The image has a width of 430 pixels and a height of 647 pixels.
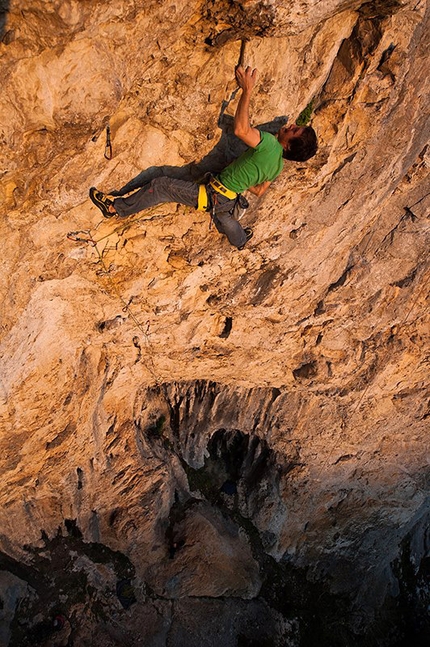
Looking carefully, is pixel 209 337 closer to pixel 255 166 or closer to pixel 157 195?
pixel 157 195

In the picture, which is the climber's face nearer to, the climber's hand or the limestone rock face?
the limestone rock face

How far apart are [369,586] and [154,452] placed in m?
8.73

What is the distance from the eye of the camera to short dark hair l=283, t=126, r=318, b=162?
13.7 feet

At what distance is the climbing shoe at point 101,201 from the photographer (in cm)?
452

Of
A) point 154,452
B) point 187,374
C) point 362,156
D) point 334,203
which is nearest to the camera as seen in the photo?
point 362,156

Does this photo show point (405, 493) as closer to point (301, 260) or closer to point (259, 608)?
point (259, 608)

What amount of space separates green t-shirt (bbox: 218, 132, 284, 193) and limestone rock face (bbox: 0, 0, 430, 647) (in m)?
0.45

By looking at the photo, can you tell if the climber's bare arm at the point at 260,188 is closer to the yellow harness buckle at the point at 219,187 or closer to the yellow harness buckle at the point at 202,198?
the yellow harness buckle at the point at 219,187

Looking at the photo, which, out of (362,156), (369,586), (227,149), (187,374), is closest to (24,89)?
(227,149)

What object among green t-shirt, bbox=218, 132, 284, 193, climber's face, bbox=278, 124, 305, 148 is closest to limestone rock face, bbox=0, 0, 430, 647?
climber's face, bbox=278, 124, 305, 148

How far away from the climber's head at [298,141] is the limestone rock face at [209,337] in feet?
1.35

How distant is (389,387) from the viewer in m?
8.59

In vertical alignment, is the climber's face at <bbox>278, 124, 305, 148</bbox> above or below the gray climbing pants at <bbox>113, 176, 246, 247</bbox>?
above

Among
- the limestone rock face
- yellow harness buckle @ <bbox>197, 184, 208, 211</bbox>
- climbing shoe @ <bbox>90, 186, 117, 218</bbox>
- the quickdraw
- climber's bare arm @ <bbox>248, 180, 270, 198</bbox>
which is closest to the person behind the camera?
the limestone rock face
